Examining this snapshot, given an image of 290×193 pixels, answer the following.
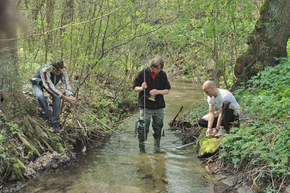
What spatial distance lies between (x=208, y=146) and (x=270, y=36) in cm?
397

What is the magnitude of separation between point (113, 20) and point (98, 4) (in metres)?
0.73

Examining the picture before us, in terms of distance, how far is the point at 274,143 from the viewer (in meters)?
5.19

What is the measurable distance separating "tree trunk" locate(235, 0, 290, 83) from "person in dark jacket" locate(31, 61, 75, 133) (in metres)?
4.89

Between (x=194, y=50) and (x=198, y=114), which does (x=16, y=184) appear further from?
(x=194, y=50)

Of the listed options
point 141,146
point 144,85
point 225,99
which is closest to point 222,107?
point 225,99

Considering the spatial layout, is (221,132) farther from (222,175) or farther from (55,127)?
(55,127)

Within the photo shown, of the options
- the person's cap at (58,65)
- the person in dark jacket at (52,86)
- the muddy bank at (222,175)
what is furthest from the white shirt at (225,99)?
the person's cap at (58,65)

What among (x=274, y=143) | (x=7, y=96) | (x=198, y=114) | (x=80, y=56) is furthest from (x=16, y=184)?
(x=198, y=114)

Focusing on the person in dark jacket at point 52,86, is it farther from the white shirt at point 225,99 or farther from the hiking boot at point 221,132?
the hiking boot at point 221,132

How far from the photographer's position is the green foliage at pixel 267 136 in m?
4.85

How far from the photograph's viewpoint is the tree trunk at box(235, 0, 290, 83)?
8820 millimetres

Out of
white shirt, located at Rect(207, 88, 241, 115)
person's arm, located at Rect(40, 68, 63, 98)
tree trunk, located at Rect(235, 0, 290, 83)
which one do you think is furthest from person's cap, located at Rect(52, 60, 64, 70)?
tree trunk, located at Rect(235, 0, 290, 83)

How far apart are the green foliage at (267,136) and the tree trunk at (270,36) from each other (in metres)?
1.10

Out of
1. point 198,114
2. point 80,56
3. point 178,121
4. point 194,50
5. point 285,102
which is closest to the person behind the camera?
point 285,102
